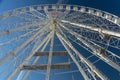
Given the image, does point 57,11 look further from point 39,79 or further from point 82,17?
point 39,79

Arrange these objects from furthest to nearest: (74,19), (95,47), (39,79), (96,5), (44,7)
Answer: (96,5), (39,79), (44,7), (74,19), (95,47)

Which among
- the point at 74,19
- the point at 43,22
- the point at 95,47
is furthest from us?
the point at 74,19

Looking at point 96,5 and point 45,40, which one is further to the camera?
point 96,5

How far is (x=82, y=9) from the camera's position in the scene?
3600cm

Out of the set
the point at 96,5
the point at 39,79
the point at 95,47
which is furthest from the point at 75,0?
the point at 95,47

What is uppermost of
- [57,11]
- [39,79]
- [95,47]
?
[57,11]

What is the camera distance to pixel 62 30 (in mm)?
32531

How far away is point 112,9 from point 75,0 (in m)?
5.61

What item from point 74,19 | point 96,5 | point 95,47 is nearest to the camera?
point 95,47

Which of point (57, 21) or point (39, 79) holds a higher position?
point (57, 21)

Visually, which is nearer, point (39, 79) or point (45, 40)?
point (45, 40)

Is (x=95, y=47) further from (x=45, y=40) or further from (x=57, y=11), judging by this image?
(x=57, y=11)

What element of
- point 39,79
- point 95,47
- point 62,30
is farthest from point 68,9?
point 39,79

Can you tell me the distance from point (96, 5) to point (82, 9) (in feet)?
44.4
